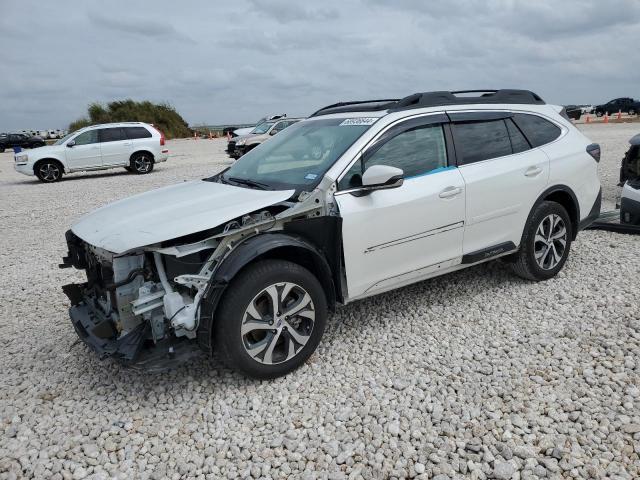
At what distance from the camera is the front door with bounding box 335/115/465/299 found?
367 cm

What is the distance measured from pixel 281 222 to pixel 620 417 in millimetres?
2352

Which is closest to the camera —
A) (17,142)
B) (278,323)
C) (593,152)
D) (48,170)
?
(278,323)

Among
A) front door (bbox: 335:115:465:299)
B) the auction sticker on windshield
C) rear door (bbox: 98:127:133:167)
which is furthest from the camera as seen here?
rear door (bbox: 98:127:133:167)

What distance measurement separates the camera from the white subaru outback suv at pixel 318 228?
3.22 meters

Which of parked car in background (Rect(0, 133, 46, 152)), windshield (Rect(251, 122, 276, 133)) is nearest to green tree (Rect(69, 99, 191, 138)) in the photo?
parked car in background (Rect(0, 133, 46, 152))

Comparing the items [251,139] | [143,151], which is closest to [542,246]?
[143,151]

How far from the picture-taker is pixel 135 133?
17094 millimetres

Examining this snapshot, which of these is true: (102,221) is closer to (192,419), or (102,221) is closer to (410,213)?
(192,419)

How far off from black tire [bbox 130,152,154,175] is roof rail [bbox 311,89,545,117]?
13564 millimetres

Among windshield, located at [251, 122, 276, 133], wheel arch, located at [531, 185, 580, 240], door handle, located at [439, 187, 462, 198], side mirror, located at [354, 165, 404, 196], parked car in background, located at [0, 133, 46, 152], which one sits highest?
parked car in background, located at [0, 133, 46, 152]

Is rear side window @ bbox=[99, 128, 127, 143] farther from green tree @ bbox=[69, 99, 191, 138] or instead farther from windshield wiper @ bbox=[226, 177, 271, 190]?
green tree @ bbox=[69, 99, 191, 138]

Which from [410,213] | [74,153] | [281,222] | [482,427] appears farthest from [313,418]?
[74,153]

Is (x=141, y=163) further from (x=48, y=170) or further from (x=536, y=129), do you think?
(x=536, y=129)

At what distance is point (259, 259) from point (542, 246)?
9.87ft
